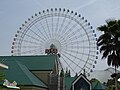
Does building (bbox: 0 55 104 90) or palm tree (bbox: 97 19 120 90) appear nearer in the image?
palm tree (bbox: 97 19 120 90)

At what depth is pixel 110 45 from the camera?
124 ft

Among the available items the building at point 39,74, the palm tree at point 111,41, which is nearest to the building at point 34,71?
the building at point 39,74

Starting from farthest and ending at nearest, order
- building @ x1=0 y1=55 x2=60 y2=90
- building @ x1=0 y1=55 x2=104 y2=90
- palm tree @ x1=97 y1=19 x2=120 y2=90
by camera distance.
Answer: building @ x1=0 y1=55 x2=104 y2=90 < building @ x1=0 y1=55 x2=60 y2=90 < palm tree @ x1=97 y1=19 x2=120 y2=90

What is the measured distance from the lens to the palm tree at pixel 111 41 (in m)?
37.2

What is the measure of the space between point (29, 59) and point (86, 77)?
11.4m

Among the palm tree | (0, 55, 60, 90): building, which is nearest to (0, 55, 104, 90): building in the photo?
(0, 55, 60, 90): building

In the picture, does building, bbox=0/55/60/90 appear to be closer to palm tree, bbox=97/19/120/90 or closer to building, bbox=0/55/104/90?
building, bbox=0/55/104/90

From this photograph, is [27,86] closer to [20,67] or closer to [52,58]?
[20,67]

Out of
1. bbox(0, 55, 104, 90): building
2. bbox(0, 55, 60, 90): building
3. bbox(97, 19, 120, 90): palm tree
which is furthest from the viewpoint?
bbox(0, 55, 104, 90): building

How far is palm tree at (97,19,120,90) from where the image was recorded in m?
37.2

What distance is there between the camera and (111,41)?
38000 millimetres

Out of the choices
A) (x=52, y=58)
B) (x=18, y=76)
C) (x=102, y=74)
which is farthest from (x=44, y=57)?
(x=102, y=74)

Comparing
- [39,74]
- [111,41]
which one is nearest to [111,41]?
[111,41]

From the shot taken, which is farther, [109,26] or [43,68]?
[43,68]
